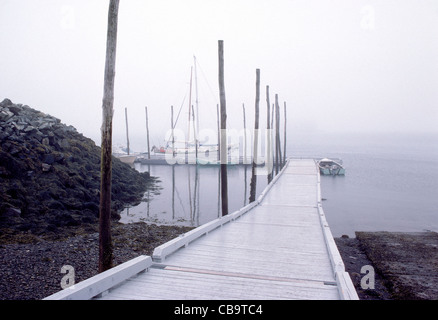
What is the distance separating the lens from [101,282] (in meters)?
4.03

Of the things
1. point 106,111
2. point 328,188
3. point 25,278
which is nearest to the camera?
point 106,111

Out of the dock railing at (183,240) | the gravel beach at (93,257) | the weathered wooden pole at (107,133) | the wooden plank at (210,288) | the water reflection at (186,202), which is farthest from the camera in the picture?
the water reflection at (186,202)

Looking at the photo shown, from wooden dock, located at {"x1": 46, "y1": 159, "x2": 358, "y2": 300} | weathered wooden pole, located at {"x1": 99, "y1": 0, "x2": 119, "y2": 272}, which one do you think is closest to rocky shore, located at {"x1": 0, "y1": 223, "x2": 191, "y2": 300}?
weathered wooden pole, located at {"x1": 99, "y1": 0, "x2": 119, "y2": 272}

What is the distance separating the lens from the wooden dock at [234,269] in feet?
13.8

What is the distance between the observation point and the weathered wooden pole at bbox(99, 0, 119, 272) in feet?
19.9

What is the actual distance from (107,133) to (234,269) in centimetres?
311

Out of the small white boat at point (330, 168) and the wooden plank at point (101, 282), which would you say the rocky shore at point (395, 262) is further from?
the small white boat at point (330, 168)

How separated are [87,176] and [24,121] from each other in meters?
5.12

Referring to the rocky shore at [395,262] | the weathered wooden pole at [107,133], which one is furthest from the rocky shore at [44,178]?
the rocky shore at [395,262]

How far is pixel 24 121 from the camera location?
68.4ft

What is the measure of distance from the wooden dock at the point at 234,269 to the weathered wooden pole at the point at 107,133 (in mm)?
1134
